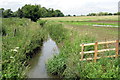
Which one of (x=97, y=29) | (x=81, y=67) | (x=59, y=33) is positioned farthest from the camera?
(x=97, y=29)

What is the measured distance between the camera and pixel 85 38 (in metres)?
9.09

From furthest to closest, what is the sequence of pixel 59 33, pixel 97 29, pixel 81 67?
pixel 97 29
pixel 59 33
pixel 81 67

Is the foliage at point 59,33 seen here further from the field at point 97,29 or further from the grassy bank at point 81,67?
the grassy bank at point 81,67

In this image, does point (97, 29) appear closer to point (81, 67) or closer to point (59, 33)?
point (59, 33)

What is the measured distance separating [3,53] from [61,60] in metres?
2.81

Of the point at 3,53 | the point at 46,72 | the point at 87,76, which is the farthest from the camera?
the point at 46,72

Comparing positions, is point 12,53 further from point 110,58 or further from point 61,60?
point 110,58

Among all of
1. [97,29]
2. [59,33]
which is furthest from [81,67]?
[97,29]

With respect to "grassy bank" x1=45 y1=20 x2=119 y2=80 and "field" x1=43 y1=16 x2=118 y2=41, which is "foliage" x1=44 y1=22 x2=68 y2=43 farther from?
"grassy bank" x1=45 y1=20 x2=119 y2=80

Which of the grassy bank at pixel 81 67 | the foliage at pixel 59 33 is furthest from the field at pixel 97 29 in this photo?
the grassy bank at pixel 81 67

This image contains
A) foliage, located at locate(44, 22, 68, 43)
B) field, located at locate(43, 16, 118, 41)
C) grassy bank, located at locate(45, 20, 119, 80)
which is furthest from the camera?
field, located at locate(43, 16, 118, 41)

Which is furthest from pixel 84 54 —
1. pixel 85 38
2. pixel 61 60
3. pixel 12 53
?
pixel 12 53

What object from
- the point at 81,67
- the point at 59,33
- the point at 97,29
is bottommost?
the point at 81,67

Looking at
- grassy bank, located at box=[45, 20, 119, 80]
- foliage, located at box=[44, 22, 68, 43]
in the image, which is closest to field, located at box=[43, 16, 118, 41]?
foliage, located at box=[44, 22, 68, 43]
